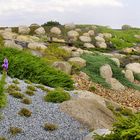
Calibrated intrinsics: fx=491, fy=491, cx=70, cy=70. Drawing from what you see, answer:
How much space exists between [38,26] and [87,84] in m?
31.3

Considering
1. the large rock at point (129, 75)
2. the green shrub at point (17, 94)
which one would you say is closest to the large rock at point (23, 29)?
the large rock at point (129, 75)

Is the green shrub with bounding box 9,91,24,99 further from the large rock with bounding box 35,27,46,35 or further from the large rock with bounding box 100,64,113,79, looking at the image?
the large rock with bounding box 35,27,46,35

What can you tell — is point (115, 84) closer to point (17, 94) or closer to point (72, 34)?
point (17, 94)

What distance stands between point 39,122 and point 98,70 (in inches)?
566

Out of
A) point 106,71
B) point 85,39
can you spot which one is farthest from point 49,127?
point 85,39

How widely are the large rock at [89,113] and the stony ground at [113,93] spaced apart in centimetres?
761

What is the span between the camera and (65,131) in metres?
14.3

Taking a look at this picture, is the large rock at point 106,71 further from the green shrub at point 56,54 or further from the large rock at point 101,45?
the large rock at point 101,45

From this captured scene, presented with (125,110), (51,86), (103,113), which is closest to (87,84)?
(51,86)

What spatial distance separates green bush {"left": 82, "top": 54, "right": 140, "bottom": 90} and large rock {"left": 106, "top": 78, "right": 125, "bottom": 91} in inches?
16.1

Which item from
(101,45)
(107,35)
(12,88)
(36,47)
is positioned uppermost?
(12,88)

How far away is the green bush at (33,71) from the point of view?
20062mm

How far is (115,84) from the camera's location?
27359 mm

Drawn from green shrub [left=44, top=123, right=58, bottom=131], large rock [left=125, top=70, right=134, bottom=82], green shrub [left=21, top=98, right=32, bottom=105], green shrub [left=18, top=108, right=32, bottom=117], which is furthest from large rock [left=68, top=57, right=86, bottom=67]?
green shrub [left=44, top=123, right=58, bottom=131]
